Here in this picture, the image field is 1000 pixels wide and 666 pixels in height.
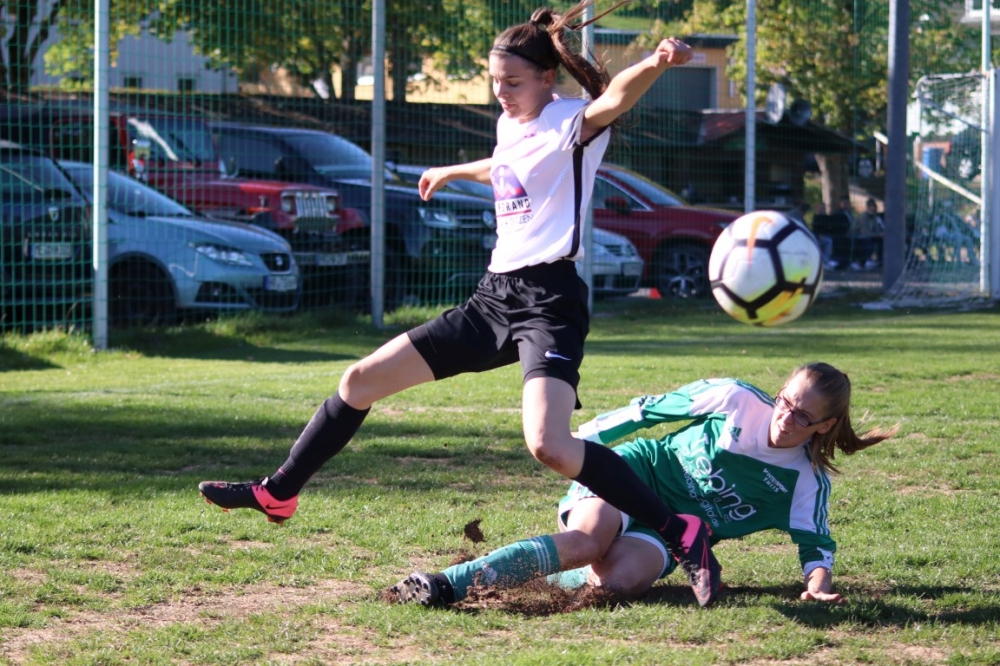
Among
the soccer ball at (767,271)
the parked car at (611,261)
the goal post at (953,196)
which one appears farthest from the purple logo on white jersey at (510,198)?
the goal post at (953,196)

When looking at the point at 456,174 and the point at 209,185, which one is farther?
the point at 209,185

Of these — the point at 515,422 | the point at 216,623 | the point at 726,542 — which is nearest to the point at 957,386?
the point at 515,422

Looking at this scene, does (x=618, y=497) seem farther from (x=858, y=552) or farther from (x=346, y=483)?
(x=346, y=483)

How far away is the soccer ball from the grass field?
0.94 meters

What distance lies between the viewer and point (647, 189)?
15.2m

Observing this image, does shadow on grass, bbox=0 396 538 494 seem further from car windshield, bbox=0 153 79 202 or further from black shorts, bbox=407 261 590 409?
car windshield, bbox=0 153 79 202

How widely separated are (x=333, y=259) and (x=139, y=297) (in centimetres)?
209

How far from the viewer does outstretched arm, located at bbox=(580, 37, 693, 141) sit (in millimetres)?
3770

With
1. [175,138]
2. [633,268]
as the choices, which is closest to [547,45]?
[175,138]

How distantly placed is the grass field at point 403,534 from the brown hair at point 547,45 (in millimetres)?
1788

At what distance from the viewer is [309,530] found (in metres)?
4.89

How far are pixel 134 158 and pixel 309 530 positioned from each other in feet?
25.0

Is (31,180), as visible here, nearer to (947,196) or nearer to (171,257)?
(171,257)

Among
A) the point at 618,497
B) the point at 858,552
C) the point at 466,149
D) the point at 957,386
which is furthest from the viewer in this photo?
the point at 466,149
